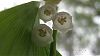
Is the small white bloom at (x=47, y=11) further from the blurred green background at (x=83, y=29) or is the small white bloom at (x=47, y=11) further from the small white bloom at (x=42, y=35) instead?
the blurred green background at (x=83, y=29)

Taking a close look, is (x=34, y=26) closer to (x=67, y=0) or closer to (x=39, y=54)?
(x=39, y=54)

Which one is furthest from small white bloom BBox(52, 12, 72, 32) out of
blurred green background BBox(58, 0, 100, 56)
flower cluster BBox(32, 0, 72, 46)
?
blurred green background BBox(58, 0, 100, 56)

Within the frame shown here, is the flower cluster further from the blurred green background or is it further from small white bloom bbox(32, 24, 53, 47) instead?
the blurred green background

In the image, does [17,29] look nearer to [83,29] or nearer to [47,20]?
[47,20]

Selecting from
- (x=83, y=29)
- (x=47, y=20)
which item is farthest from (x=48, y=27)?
(x=83, y=29)

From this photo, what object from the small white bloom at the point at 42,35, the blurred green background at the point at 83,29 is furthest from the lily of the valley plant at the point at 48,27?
the blurred green background at the point at 83,29

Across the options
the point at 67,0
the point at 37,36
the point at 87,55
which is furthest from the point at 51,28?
the point at 67,0

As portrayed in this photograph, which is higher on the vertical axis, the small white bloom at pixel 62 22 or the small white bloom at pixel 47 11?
the small white bloom at pixel 47 11
